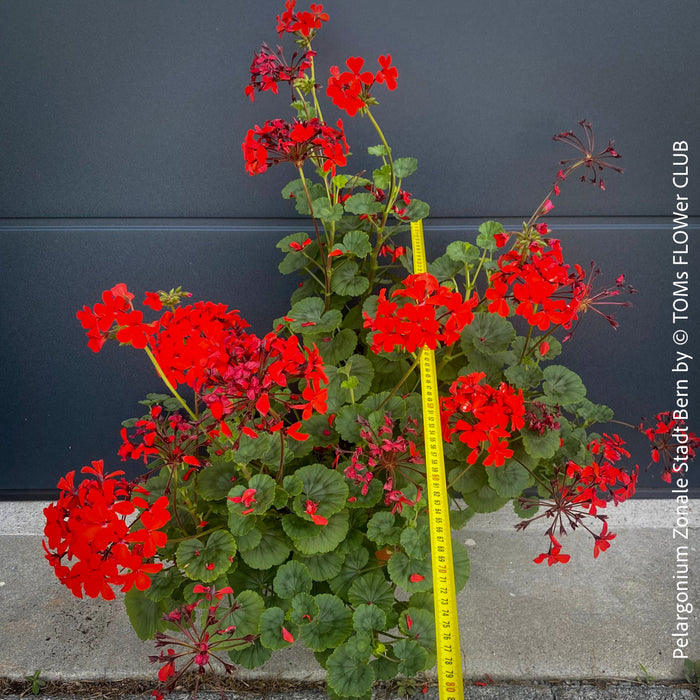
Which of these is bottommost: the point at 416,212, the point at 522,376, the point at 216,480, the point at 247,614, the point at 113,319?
the point at 247,614

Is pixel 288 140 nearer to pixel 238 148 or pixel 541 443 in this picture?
pixel 238 148

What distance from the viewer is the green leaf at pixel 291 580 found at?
4.14 ft

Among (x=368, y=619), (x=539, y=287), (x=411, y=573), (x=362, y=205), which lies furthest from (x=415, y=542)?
(x=362, y=205)

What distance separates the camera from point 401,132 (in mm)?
1892

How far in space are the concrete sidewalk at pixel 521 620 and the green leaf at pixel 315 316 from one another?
34.3 inches

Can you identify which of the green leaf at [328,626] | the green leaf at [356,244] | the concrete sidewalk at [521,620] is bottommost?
the concrete sidewalk at [521,620]

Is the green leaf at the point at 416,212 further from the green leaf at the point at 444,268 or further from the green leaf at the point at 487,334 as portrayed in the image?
the green leaf at the point at 487,334

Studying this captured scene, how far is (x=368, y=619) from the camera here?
4.01 ft

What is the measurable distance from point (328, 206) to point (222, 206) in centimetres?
54

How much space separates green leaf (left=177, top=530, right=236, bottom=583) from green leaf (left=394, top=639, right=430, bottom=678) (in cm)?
40

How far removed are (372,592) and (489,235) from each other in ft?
3.13

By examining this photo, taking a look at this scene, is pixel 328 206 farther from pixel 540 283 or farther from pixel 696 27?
pixel 696 27

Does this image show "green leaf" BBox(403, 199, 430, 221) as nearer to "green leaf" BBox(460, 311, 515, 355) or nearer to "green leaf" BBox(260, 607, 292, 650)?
"green leaf" BBox(460, 311, 515, 355)

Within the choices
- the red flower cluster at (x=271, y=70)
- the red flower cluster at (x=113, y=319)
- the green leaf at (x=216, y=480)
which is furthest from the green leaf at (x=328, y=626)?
the red flower cluster at (x=271, y=70)
